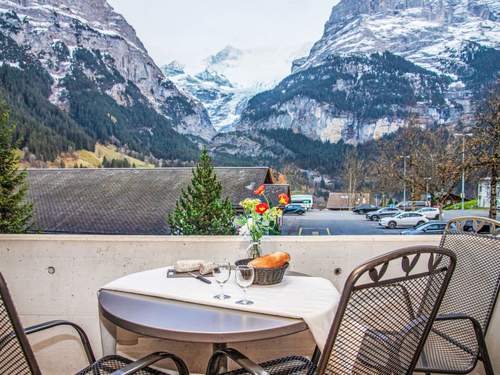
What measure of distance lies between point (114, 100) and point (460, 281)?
107ft

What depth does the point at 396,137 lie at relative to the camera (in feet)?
57.6

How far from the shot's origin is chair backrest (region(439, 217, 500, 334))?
1.30 meters

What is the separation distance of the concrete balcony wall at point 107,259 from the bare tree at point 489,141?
39.9 ft

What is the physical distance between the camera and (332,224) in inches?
607

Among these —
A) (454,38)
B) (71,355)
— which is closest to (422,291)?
(71,355)

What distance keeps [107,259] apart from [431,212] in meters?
16.0

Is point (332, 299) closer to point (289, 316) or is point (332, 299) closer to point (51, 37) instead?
point (289, 316)

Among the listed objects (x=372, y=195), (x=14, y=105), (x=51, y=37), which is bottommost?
→ (x=372, y=195)

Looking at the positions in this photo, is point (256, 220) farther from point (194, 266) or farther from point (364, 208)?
point (364, 208)

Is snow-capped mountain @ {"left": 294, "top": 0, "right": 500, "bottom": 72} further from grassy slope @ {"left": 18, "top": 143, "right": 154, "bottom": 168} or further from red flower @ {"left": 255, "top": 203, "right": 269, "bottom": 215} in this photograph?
red flower @ {"left": 255, "top": 203, "right": 269, "bottom": 215}

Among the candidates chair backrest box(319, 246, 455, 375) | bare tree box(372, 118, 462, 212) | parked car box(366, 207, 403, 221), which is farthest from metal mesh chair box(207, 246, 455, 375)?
parked car box(366, 207, 403, 221)

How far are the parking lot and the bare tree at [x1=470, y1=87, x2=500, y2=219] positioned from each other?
228 cm

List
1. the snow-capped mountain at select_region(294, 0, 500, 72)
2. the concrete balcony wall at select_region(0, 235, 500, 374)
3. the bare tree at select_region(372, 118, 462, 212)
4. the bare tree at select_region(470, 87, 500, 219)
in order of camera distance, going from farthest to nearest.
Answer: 1. the snow-capped mountain at select_region(294, 0, 500, 72)
2. the bare tree at select_region(372, 118, 462, 212)
3. the bare tree at select_region(470, 87, 500, 219)
4. the concrete balcony wall at select_region(0, 235, 500, 374)

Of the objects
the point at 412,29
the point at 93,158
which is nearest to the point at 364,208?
the point at 412,29
